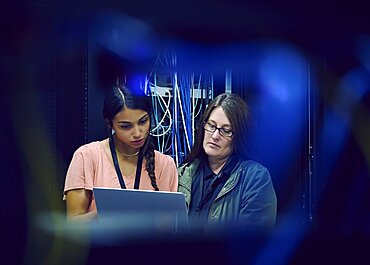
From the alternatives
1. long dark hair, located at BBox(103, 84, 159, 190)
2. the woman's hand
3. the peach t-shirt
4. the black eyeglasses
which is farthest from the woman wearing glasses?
the woman's hand

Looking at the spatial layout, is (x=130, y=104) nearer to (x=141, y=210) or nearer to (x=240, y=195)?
(x=141, y=210)

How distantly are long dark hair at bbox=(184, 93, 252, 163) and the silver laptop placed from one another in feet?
0.56

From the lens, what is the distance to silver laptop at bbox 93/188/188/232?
81.8 inches

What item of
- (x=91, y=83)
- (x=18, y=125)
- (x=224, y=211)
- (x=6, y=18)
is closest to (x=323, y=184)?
(x=224, y=211)

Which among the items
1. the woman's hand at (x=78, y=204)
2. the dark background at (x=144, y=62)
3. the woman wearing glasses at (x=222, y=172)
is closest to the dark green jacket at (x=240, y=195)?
the woman wearing glasses at (x=222, y=172)

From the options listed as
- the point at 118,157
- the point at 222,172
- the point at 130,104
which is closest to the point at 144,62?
the point at 130,104

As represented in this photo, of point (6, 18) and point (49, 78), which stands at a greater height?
point (6, 18)

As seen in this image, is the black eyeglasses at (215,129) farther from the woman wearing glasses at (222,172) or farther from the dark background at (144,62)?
the dark background at (144,62)

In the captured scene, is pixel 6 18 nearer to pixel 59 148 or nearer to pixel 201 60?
pixel 59 148

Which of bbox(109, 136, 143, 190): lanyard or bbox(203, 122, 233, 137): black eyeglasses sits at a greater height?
bbox(203, 122, 233, 137): black eyeglasses

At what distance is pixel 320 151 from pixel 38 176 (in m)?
1.14

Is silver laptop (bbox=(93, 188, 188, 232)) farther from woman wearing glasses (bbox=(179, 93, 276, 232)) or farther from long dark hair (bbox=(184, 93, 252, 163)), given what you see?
long dark hair (bbox=(184, 93, 252, 163))

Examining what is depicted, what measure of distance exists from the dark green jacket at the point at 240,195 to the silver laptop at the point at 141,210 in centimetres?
7

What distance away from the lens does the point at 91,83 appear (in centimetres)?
207
